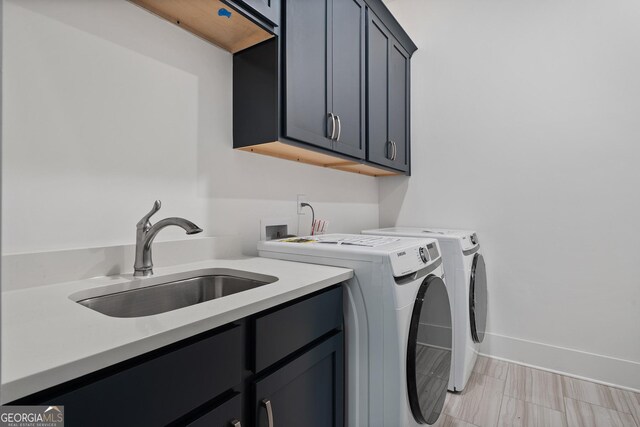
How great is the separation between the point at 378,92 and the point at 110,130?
1585 millimetres

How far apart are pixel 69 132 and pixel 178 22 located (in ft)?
2.08

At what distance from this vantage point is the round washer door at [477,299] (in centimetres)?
190

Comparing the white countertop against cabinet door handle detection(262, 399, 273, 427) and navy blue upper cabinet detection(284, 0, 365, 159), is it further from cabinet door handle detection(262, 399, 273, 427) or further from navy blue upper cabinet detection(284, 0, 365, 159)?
navy blue upper cabinet detection(284, 0, 365, 159)

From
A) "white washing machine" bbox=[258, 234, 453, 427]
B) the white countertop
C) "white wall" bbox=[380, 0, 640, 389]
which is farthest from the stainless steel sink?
"white wall" bbox=[380, 0, 640, 389]

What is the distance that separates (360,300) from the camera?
3.99 feet

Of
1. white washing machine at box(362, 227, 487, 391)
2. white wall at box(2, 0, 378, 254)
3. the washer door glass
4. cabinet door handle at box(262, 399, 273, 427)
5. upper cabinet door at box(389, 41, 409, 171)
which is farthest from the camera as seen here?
upper cabinet door at box(389, 41, 409, 171)

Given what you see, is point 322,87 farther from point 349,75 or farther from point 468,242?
point 468,242

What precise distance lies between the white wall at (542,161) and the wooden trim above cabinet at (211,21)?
1.68 metres

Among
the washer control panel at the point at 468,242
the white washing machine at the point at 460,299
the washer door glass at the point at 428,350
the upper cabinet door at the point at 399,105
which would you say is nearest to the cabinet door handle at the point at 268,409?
the washer door glass at the point at 428,350

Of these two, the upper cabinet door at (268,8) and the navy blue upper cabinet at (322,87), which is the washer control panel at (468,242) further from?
the upper cabinet door at (268,8)

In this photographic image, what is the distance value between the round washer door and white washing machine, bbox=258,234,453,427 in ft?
2.28

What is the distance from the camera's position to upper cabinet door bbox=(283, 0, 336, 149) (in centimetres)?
139

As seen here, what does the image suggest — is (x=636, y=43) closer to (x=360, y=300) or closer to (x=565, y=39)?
(x=565, y=39)

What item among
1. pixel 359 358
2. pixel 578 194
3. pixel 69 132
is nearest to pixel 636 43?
pixel 578 194
